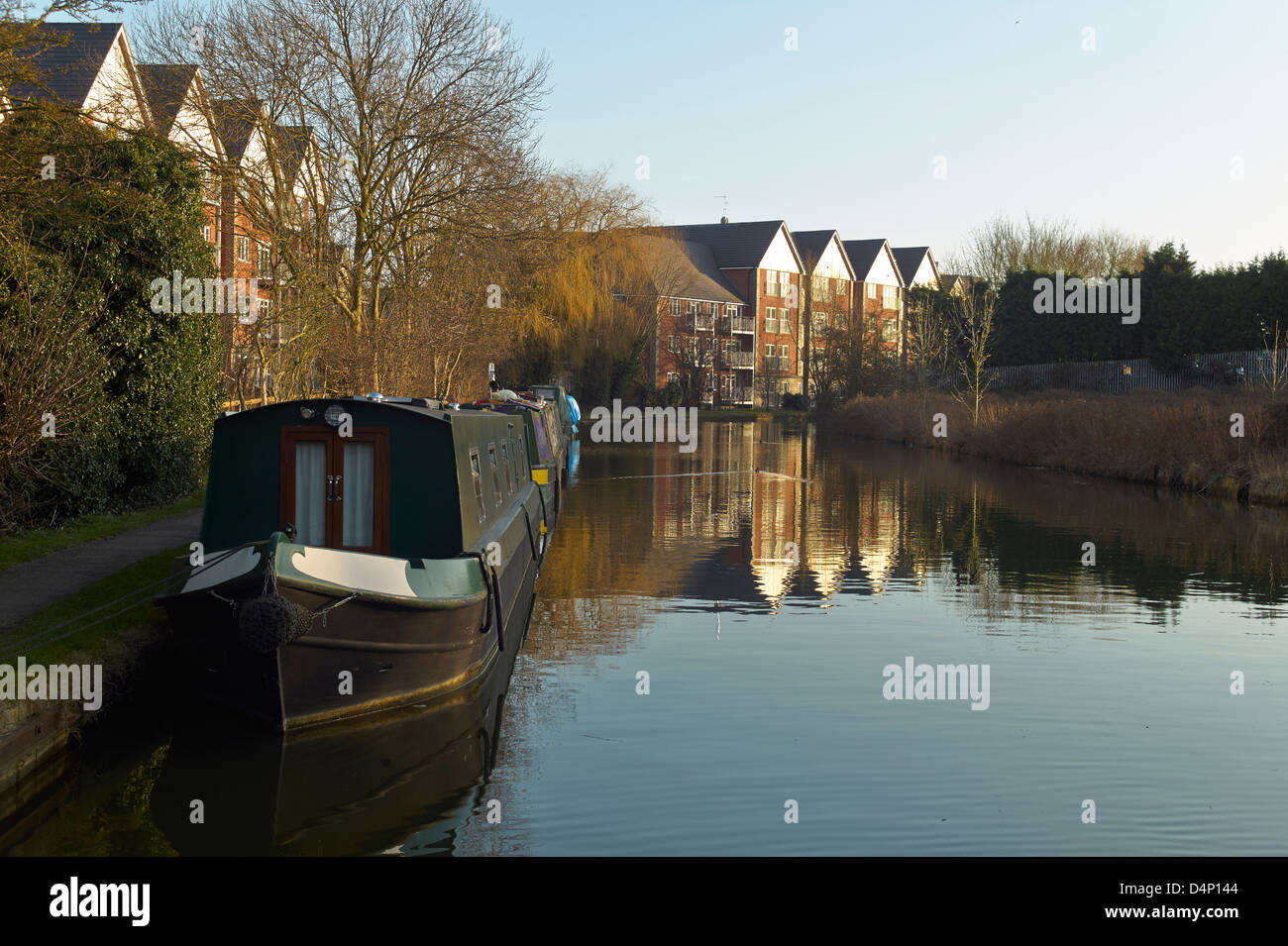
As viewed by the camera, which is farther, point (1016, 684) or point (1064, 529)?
point (1064, 529)

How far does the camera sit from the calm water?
23.5 ft

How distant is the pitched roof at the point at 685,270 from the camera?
62.8m

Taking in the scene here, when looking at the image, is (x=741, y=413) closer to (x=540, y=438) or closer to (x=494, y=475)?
(x=540, y=438)

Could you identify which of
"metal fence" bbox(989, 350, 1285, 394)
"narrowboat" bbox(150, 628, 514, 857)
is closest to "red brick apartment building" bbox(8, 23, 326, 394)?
"narrowboat" bbox(150, 628, 514, 857)

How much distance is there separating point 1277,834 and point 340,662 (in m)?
5.64

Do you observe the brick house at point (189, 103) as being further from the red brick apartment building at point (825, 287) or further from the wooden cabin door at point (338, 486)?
the red brick apartment building at point (825, 287)

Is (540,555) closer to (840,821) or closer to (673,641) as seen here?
(673,641)

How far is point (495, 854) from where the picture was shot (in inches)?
268

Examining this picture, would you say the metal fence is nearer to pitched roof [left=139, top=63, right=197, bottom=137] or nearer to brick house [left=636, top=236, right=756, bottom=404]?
brick house [left=636, top=236, right=756, bottom=404]

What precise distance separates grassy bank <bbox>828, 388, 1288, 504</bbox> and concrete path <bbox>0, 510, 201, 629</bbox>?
63.0ft

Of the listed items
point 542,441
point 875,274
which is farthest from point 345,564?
point 875,274

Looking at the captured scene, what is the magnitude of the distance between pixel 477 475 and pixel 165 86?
17468 mm

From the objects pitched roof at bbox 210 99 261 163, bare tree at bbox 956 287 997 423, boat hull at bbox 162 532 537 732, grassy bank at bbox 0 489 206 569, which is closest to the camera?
boat hull at bbox 162 532 537 732

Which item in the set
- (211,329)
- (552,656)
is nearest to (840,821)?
(552,656)
